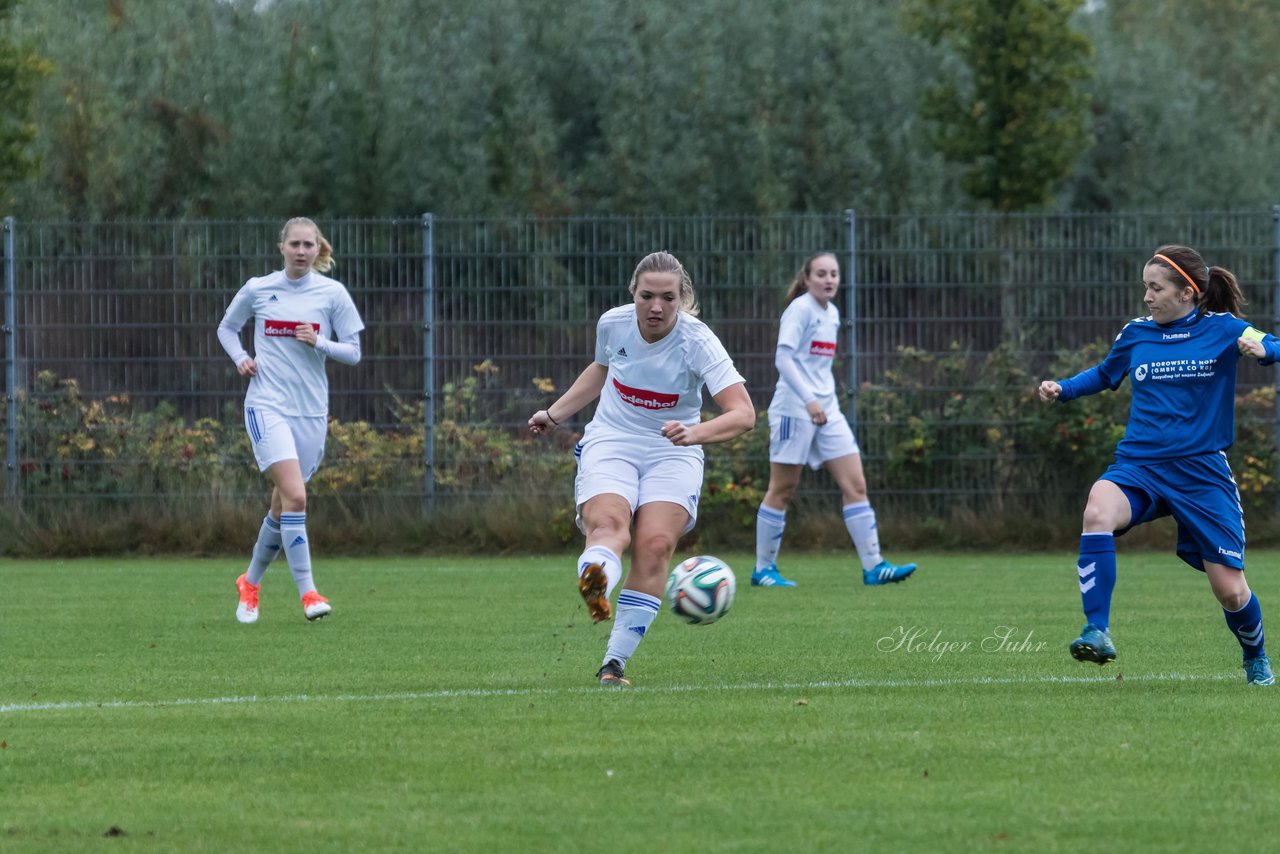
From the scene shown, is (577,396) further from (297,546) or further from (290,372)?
(290,372)

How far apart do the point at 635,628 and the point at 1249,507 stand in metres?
10.2

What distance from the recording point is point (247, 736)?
6559 millimetres

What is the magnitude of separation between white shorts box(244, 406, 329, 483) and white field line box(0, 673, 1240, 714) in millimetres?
3620

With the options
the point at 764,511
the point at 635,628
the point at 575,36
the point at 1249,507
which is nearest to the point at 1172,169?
the point at 575,36

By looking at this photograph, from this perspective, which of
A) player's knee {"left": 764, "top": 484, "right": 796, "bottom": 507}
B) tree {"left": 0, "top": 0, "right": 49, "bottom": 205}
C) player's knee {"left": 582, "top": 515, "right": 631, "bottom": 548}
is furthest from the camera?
tree {"left": 0, "top": 0, "right": 49, "bottom": 205}

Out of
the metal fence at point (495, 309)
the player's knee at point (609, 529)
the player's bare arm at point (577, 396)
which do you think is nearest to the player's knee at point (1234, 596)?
the player's knee at point (609, 529)

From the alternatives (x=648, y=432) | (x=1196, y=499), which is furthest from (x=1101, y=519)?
(x=648, y=432)

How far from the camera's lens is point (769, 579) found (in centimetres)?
1333

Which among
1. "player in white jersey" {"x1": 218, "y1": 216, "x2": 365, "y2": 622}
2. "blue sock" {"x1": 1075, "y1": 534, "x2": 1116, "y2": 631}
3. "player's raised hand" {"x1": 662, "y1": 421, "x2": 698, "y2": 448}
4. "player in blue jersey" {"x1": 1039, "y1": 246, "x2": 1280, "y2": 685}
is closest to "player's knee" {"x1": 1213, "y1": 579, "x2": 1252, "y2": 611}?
"player in blue jersey" {"x1": 1039, "y1": 246, "x2": 1280, "y2": 685}

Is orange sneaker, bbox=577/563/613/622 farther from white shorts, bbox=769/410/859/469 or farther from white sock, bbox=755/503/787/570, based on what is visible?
white shorts, bbox=769/410/859/469

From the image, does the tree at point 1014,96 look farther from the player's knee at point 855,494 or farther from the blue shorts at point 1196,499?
the blue shorts at point 1196,499

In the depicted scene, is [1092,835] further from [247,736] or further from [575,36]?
[575,36]

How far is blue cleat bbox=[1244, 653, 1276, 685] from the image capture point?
7781mm

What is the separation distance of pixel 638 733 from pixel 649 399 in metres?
1.89
